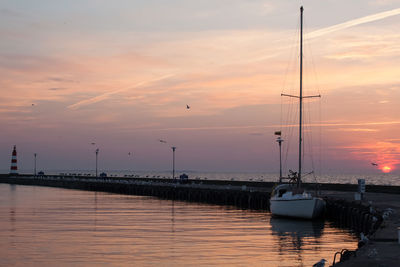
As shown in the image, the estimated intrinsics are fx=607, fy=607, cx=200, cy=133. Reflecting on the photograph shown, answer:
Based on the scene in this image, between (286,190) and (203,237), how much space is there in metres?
14.9

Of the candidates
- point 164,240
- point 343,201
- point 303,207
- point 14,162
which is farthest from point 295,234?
point 14,162

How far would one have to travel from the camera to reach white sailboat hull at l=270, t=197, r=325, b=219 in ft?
166

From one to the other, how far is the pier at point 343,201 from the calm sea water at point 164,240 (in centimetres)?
209

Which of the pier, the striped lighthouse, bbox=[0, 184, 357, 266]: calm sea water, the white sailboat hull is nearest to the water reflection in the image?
bbox=[0, 184, 357, 266]: calm sea water

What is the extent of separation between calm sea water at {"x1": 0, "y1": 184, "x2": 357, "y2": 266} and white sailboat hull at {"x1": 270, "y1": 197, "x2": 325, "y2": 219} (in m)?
0.70

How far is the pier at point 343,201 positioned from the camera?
25.2m

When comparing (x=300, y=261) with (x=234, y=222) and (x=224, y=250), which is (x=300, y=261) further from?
(x=234, y=222)

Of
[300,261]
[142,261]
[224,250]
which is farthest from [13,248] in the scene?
[300,261]

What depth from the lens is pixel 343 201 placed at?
5369cm

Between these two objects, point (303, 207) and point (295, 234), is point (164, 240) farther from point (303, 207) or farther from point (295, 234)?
point (303, 207)

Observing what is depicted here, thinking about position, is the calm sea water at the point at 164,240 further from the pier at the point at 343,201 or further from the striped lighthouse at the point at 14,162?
the striped lighthouse at the point at 14,162

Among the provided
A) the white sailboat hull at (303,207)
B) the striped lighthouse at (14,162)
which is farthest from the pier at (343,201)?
the striped lighthouse at (14,162)

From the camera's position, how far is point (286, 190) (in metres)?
53.9

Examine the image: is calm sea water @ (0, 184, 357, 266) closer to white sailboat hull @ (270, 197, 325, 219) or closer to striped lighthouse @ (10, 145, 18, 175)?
white sailboat hull @ (270, 197, 325, 219)
